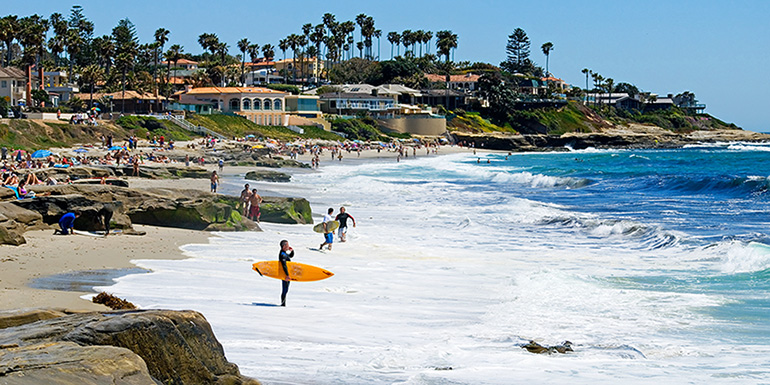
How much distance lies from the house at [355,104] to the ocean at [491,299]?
81.5 metres

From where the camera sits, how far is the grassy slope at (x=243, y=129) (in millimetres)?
82556

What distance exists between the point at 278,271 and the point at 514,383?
5.07 m

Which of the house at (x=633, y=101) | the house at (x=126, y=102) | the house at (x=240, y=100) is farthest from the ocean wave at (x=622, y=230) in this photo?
the house at (x=633, y=101)

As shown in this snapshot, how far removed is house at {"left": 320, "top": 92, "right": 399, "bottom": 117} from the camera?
110 m

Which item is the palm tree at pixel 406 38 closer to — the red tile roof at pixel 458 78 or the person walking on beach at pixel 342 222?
the red tile roof at pixel 458 78

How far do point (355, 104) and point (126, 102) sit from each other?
112ft

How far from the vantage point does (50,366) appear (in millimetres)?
6195

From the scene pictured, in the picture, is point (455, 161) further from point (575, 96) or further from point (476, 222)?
point (575, 96)

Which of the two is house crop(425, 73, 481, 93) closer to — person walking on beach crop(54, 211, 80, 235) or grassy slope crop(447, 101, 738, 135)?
grassy slope crop(447, 101, 738, 135)

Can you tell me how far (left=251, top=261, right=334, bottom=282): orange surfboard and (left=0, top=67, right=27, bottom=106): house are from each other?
61.1 m

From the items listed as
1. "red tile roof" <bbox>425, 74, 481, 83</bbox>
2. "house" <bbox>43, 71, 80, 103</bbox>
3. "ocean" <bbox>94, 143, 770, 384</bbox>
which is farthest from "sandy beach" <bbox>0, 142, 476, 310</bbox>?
"red tile roof" <bbox>425, 74, 481, 83</bbox>

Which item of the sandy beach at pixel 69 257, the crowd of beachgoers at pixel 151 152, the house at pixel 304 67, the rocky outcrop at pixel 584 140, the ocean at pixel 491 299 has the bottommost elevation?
the ocean at pixel 491 299

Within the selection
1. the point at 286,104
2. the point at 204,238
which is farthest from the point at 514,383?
the point at 286,104

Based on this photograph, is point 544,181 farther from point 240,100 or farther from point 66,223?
point 240,100
